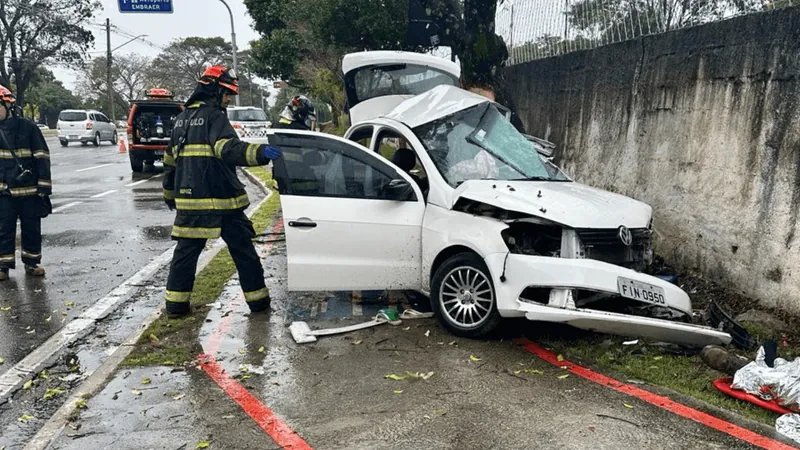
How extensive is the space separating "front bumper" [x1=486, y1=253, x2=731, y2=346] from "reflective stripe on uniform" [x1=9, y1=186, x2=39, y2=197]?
504 centimetres

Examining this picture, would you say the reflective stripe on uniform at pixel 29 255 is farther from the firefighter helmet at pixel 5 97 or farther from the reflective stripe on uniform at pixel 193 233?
the reflective stripe on uniform at pixel 193 233

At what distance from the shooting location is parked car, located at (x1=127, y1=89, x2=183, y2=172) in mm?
17453

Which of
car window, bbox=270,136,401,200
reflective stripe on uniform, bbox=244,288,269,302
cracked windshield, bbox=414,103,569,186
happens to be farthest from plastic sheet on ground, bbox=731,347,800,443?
reflective stripe on uniform, bbox=244,288,269,302

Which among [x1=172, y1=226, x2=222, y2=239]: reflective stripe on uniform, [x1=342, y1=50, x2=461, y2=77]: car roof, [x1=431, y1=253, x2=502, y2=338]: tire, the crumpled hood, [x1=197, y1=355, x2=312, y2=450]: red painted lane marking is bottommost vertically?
[x1=197, y1=355, x2=312, y2=450]: red painted lane marking

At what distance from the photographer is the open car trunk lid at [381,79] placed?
7531 millimetres

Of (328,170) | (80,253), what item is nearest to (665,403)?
(328,170)

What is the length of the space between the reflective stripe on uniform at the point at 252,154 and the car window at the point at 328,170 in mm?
247

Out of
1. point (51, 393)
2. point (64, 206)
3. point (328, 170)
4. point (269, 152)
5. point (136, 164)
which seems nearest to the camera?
point (51, 393)

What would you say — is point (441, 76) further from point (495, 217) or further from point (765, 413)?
Answer: point (765, 413)

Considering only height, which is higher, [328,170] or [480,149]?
[480,149]

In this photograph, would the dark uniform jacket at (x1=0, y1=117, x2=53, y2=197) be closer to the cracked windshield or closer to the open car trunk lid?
the open car trunk lid

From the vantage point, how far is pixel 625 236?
180 inches

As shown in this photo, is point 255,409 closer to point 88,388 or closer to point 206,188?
point 88,388

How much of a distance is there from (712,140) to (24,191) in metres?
6.90
